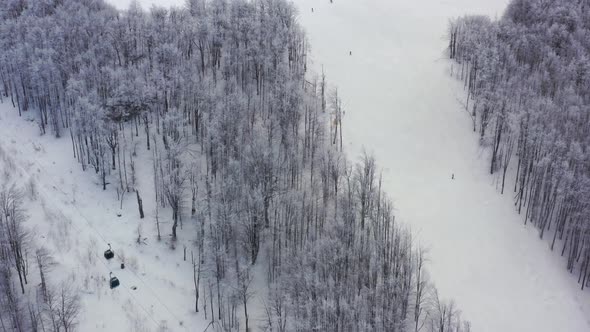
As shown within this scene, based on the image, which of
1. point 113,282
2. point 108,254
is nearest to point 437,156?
point 108,254

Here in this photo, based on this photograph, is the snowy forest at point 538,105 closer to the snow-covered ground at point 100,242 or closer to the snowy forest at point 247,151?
the snowy forest at point 247,151

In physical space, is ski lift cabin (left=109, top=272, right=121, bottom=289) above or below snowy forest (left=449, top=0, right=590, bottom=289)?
below

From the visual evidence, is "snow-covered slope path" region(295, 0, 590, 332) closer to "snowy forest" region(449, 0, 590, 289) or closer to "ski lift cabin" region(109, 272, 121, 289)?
"snowy forest" region(449, 0, 590, 289)

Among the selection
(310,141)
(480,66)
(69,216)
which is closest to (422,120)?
(480,66)

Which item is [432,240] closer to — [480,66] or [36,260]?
[480,66]

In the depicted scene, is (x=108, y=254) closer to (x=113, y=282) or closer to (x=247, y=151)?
(x=113, y=282)

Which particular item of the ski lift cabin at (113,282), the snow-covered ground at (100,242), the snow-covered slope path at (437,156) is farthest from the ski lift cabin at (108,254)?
the snow-covered slope path at (437,156)

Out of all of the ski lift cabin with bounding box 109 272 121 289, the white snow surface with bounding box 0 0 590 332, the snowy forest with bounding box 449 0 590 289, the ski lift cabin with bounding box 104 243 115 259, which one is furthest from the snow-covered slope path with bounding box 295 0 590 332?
the ski lift cabin with bounding box 109 272 121 289
